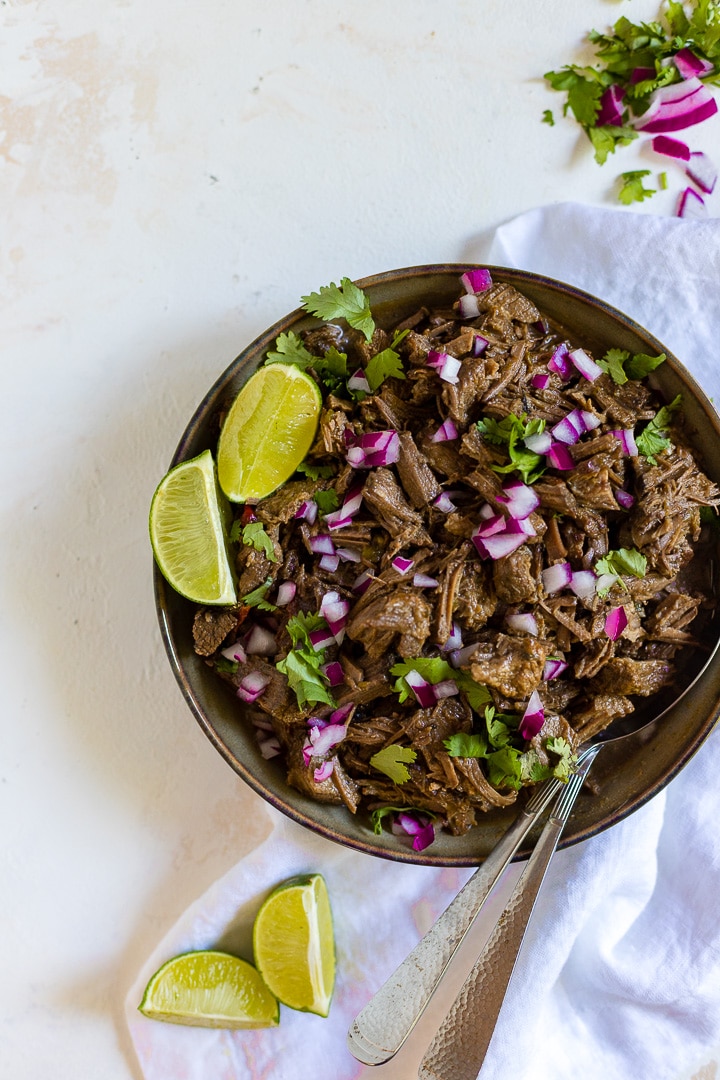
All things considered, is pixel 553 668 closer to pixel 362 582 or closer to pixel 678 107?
pixel 362 582

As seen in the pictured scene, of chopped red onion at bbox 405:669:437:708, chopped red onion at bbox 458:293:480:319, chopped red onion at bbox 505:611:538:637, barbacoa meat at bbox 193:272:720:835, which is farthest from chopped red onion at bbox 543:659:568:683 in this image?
chopped red onion at bbox 458:293:480:319

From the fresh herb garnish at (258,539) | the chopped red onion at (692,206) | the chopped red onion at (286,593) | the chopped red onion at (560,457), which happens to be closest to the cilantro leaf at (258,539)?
the fresh herb garnish at (258,539)

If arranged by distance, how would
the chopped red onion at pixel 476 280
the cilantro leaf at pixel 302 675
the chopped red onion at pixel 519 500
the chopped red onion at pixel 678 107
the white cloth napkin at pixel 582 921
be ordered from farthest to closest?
the chopped red onion at pixel 678 107
the white cloth napkin at pixel 582 921
the chopped red onion at pixel 476 280
the cilantro leaf at pixel 302 675
the chopped red onion at pixel 519 500

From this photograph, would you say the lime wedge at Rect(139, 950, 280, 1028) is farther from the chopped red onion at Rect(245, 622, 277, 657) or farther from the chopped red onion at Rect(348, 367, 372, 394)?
the chopped red onion at Rect(348, 367, 372, 394)

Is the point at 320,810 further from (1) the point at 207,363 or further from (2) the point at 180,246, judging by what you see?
(2) the point at 180,246

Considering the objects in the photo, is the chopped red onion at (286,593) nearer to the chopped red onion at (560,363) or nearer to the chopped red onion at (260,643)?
the chopped red onion at (260,643)

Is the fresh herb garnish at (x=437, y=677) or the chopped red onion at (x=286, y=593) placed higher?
the chopped red onion at (x=286, y=593)
